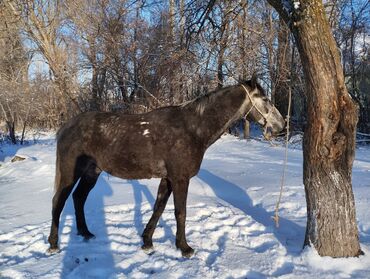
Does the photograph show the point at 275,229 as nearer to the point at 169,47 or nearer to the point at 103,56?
the point at 169,47

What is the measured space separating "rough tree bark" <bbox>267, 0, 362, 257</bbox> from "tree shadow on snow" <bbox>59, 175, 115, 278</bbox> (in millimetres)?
2245

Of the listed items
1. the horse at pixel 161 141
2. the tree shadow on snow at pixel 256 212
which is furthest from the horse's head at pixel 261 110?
the tree shadow on snow at pixel 256 212

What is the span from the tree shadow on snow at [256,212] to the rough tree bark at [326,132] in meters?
0.52

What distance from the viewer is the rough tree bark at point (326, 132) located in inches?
148

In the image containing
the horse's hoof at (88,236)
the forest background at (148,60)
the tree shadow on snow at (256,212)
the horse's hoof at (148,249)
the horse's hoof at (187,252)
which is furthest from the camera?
the forest background at (148,60)

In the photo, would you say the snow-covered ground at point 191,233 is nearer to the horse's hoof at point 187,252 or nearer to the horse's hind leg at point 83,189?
the horse's hoof at point 187,252

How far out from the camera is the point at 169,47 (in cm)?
1744

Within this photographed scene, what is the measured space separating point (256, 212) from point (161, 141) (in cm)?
230

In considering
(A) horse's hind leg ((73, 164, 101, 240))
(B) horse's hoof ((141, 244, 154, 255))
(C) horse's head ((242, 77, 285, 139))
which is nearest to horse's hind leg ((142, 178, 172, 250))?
(B) horse's hoof ((141, 244, 154, 255))

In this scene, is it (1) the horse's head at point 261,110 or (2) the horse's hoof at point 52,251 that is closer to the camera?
(2) the horse's hoof at point 52,251

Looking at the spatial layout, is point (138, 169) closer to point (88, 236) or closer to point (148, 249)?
point (148, 249)

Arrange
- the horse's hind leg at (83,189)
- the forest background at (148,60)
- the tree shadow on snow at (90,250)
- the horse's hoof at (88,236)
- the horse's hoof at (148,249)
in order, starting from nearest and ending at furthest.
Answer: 1. the tree shadow on snow at (90,250)
2. the horse's hoof at (148,249)
3. the horse's hoof at (88,236)
4. the horse's hind leg at (83,189)
5. the forest background at (148,60)

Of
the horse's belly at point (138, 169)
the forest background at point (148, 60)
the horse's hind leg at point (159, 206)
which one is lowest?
the horse's hind leg at point (159, 206)

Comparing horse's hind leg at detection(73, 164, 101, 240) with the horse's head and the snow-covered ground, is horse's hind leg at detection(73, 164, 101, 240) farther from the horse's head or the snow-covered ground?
the horse's head
